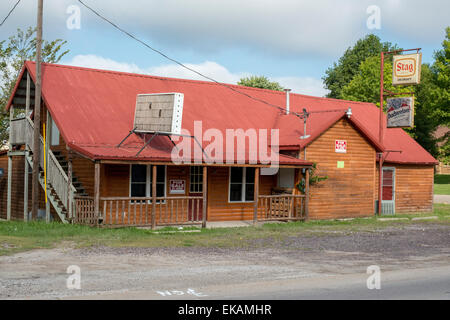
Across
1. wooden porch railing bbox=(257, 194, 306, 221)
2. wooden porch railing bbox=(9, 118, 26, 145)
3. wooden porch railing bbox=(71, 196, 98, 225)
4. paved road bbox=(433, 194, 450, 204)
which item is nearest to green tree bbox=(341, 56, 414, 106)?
paved road bbox=(433, 194, 450, 204)

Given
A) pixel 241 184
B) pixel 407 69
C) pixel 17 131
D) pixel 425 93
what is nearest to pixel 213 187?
pixel 241 184

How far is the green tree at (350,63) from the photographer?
213 feet

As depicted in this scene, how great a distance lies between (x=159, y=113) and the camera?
19906mm

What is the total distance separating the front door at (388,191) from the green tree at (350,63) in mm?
37407

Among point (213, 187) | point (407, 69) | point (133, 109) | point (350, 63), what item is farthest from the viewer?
point (350, 63)

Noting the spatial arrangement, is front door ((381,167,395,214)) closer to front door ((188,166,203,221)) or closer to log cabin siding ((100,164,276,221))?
log cabin siding ((100,164,276,221))

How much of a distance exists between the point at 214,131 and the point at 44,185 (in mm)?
6817

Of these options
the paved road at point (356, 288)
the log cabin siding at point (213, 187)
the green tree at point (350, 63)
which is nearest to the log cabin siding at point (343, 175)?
the log cabin siding at point (213, 187)

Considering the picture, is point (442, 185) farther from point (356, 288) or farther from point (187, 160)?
point (356, 288)

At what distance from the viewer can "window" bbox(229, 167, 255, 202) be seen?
2270 cm

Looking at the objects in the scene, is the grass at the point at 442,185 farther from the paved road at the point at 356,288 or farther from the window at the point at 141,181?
the paved road at the point at 356,288

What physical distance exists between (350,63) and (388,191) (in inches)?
1621

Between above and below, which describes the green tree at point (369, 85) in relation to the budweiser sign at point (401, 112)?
above
